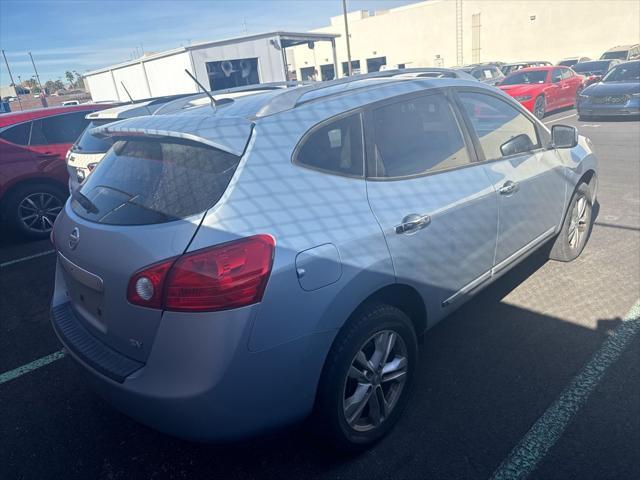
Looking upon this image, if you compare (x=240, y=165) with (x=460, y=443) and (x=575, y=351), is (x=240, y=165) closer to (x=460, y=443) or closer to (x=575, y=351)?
(x=460, y=443)

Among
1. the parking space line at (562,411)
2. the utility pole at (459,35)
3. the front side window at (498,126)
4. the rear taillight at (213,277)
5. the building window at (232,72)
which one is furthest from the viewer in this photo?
the utility pole at (459,35)

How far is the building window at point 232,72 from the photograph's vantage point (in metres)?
24.8

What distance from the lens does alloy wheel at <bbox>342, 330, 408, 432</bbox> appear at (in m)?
2.25

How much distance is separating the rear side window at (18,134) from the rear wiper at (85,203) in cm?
474

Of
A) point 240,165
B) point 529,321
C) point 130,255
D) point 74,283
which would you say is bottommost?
point 529,321

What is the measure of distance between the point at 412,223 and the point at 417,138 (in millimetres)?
651

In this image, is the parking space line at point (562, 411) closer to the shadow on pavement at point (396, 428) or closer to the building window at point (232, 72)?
the shadow on pavement at point (396, 428)

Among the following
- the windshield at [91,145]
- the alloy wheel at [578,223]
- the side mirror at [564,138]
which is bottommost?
the alloy wheel at [578,223]

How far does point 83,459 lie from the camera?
8.05 ft

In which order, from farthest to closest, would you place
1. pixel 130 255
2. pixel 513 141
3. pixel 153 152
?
pixel 513 141, pixel 153 152, pixel 130 255

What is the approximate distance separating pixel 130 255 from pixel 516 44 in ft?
167

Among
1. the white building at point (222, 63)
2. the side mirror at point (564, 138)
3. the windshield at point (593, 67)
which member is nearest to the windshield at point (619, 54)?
the windshield at point (593, 67)

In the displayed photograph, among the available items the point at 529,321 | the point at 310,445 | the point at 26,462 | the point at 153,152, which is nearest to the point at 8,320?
the point at 26,462

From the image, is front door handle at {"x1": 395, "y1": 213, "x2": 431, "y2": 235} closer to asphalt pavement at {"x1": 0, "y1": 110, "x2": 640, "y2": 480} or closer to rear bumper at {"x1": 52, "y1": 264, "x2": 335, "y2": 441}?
rear bumper at {"x1": 52, "y1": 264, "x2": 335, "y2": 441}
